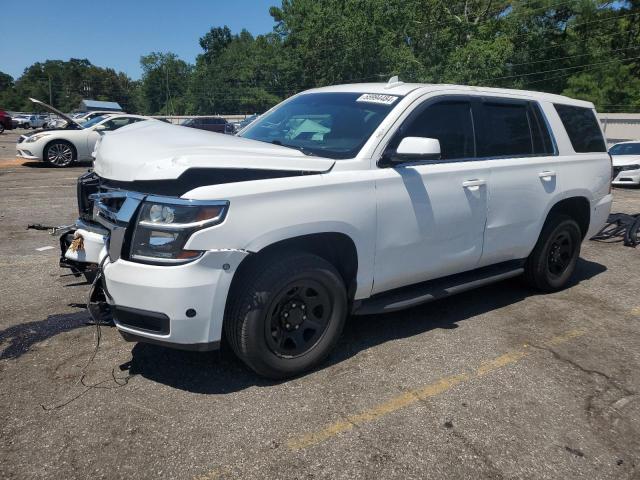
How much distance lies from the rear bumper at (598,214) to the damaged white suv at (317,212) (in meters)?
0.58

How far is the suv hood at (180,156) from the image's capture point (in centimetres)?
293

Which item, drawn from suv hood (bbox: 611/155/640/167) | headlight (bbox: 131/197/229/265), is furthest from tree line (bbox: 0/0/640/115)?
headlight (bbox: 131/197/229/265)

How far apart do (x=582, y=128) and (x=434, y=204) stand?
2505 millimetres

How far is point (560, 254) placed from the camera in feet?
17.6

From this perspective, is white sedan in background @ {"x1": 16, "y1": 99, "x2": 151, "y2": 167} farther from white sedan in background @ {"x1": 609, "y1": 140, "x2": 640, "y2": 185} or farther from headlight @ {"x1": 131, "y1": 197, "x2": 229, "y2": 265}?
white sedan in background @ {"x1": 609, "y1": 140, "x2": 640, "y2": 185}

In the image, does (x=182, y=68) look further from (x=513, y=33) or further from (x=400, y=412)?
(x=400, y=412)

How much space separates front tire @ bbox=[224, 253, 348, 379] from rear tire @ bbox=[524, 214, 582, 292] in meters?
2.47

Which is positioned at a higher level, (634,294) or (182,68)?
(182,68)

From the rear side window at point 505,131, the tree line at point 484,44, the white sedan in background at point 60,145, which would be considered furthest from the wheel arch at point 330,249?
the tree line at point 484,44

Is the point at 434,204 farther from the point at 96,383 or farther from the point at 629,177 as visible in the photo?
the point at 629,177

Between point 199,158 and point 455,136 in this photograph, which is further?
point 455,136

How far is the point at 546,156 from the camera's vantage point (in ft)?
16.1

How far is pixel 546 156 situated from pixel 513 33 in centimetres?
4234

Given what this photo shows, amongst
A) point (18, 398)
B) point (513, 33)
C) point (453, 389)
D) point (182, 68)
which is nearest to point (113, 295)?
point (18, 398)
